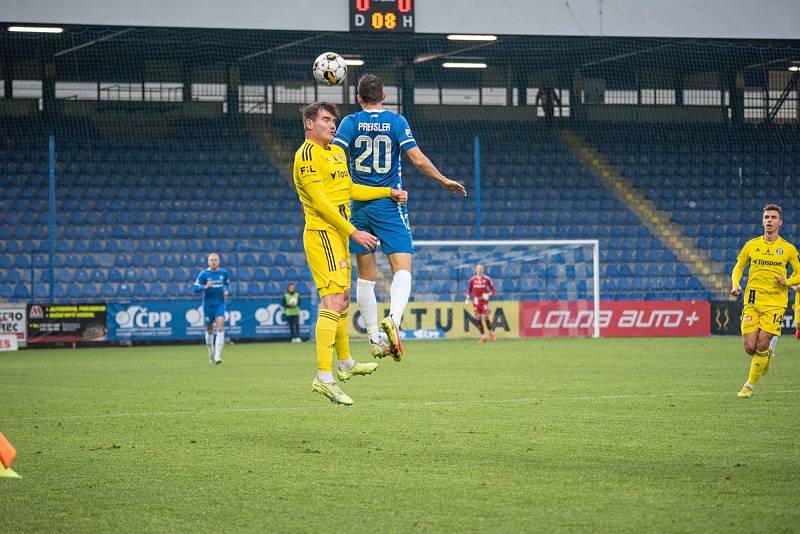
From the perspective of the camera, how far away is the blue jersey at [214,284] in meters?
22.2

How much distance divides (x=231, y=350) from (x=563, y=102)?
16.5 meters

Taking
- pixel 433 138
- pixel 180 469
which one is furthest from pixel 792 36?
pixel 180 469

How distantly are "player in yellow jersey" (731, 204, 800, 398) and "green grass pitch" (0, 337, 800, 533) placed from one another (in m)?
0.59

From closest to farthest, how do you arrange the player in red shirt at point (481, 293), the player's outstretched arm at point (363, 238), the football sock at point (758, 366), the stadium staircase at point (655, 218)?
the player's outstretched arm at point (363, 238) < the football sock at point (758, 366) < the player in red shirt at point (481, 293) < the stadium staircase at point (655, 218)

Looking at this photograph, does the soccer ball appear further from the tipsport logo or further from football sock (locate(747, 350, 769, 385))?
the tipsport logo

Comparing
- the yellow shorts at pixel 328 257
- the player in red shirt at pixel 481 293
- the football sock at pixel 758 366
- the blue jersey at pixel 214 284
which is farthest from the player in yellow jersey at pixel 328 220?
the player in red shirt at pixel 481 293

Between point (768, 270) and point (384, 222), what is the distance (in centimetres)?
Answer: 602

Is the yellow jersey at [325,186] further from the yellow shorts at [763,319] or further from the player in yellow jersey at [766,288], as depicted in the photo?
the yellow shorts at [763,319]

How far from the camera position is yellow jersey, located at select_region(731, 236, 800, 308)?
13.0m

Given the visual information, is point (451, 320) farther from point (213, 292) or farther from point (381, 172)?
point (381, 172)

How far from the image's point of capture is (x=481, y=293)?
28766 millimetres

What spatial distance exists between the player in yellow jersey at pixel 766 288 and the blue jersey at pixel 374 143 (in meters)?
5.51

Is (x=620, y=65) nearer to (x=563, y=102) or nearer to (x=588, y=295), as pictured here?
(x=563, y=102)

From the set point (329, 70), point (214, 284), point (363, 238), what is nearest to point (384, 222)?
point (363, 238)
